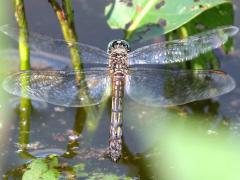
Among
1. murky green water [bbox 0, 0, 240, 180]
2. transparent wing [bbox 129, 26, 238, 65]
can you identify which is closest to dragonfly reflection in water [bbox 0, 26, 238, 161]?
transparent wing [bbox 129, 26, 238, 65]

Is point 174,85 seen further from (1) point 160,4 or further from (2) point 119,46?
(1) point 160,4

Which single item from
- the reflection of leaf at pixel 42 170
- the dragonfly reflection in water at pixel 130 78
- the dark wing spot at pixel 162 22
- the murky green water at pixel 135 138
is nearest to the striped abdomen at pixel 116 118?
the dragonfly reflection in water at pixel 130 78

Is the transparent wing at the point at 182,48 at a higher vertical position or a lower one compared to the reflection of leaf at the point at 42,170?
higher

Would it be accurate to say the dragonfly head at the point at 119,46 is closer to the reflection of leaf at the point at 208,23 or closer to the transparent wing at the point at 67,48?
the transparent wing at the point at 67,48

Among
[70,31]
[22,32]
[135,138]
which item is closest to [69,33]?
[70,31]

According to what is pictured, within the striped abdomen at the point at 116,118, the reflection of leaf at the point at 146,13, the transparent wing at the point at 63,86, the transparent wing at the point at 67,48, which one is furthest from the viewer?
the reflection of leaf at the point at 146,13

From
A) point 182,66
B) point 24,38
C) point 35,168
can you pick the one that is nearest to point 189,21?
point 182,66
